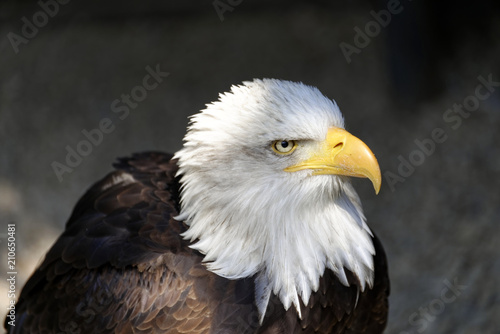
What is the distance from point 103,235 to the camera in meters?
3.21

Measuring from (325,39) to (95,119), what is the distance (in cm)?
263

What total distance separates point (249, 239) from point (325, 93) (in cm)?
401

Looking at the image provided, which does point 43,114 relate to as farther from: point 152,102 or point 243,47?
point 243,47

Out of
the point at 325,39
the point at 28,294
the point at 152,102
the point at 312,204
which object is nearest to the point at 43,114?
the point at 152,102

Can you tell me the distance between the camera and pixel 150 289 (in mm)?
2973
